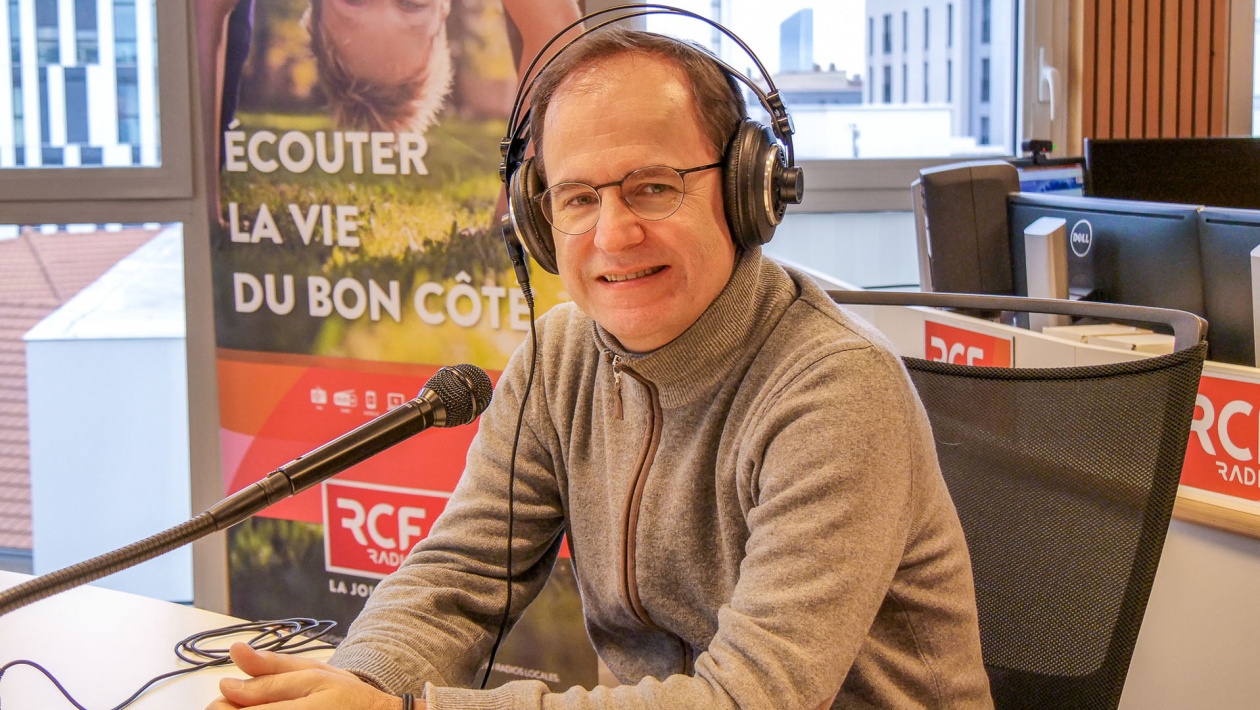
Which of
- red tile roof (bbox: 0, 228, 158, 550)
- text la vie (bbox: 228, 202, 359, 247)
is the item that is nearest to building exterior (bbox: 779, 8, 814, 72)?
text la vie (bbox: 228, 202, 359, 247)

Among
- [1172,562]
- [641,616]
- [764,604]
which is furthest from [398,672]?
[1172,562]

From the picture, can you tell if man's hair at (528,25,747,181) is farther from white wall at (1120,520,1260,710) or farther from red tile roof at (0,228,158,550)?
red tile roof at (0,228,158,550)

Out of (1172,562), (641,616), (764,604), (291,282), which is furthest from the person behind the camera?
(291,282)

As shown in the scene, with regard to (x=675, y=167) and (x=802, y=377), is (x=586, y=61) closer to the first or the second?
(x=675, y=167)

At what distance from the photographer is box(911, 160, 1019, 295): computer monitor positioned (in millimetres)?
2111

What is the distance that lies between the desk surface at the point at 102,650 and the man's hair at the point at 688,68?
25.1 inches

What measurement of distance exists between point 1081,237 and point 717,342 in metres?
1.08

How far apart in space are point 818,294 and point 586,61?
0.31 meters

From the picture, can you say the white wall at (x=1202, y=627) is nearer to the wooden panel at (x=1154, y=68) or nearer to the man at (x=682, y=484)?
the man at (x=682, y=484)

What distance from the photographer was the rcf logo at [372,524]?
2619mm

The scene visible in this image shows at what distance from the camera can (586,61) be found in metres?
1.07

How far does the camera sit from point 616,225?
3.43ft

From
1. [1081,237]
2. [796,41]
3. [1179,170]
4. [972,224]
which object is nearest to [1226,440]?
[1081,237]

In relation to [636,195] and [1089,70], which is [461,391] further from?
[1089,70]
